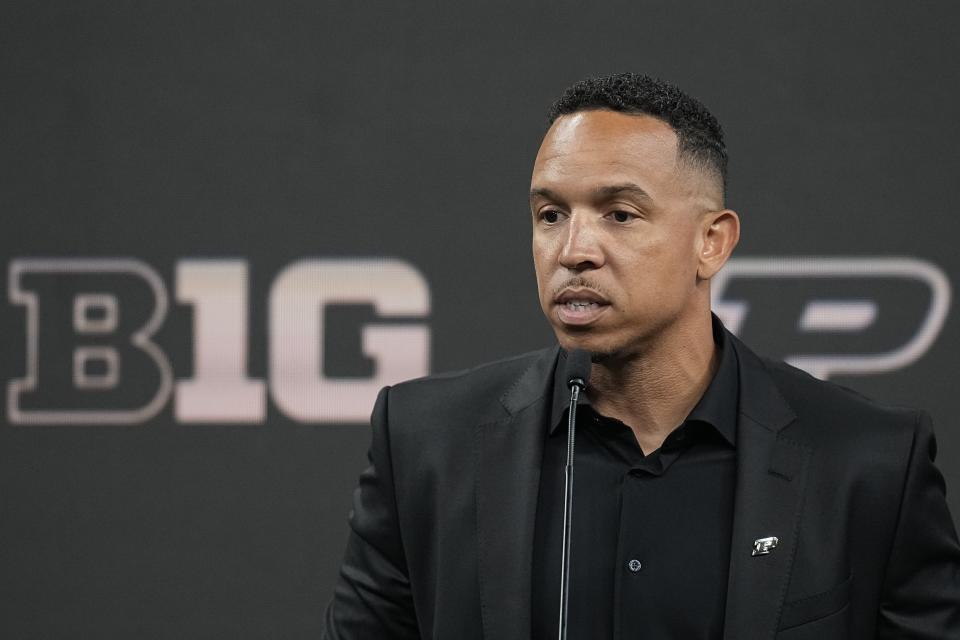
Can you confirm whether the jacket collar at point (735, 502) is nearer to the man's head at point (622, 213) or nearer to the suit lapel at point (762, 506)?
the suit lapel at point (762, 506)

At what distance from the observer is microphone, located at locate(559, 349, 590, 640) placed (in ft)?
5.49

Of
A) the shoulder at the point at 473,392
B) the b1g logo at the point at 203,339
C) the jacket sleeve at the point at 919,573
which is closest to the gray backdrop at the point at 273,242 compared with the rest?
the b1g logo at the point at 203,339

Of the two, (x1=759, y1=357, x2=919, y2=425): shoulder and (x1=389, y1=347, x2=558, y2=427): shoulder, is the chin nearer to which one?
(x1=389, y1=347, x2=558, y2=427): shoulder

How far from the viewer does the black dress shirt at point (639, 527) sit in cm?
199

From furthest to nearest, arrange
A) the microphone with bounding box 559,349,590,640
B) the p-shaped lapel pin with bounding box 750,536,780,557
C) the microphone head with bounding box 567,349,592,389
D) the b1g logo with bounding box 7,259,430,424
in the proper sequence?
1. the b1g logo with bounding box 7,259,430,424
2. the p-shaped lapel pin with bounding box 750,536,780,557
3. the microphone head with bounding box 567,349,592,389
4. the microphone with bounding box 559,349,590,640

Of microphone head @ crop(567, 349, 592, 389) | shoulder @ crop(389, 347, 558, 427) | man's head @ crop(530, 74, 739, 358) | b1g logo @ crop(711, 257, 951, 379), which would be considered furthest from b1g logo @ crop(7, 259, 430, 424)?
microphone head @ crop(567, 349, 592, 389)

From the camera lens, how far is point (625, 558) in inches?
79.7

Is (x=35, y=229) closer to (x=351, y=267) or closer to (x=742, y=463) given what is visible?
(x=351, y=267)

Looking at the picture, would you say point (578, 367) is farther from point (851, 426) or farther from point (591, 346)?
point (851, 426)

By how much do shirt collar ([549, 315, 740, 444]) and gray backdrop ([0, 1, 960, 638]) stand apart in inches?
57.7

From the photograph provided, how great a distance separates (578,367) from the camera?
188 centimetres

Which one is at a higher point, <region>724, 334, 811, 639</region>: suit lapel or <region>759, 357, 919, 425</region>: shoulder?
<region>759, 357, 919, 425</region>: shoulder

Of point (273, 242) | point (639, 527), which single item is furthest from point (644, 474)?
point (273, 242)

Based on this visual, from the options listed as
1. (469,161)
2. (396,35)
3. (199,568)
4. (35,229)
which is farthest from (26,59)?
(199,568)
